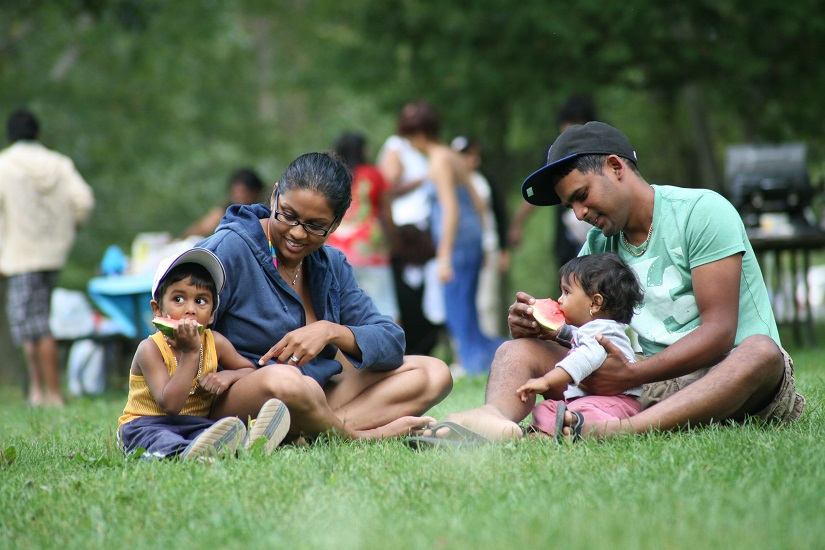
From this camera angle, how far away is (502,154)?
16562mm

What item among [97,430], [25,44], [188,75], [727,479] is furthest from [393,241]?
[188,75]

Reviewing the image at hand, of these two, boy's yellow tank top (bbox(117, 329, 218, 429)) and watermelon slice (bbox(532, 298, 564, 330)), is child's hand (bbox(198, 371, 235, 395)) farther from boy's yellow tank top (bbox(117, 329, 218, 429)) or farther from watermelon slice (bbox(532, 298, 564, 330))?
watermelon slice (bbox(532, 298, 564, 330))

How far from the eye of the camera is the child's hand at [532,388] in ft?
14.4

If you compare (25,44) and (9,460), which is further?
(25,44)

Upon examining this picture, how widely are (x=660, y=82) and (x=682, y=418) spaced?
9.21 meters

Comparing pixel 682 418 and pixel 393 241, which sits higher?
pixel 393 241

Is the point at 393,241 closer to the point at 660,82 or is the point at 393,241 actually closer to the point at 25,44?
the point at 660,82

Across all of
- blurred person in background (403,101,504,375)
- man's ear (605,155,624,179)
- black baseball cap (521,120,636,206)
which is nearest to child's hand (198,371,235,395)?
black baseball cap (521,120,636,206)

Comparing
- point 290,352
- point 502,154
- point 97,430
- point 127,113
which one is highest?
point 127,113

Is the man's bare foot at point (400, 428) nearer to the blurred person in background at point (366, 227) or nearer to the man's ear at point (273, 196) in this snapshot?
the man's ear at point (273, 196)

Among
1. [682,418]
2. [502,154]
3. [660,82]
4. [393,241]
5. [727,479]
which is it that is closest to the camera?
[727,479]

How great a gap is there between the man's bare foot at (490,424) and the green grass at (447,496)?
0.11 m

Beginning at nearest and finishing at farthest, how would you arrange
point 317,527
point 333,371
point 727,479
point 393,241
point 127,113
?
point 317,527, point 727,479, point 333,371, point 393,241, point 127,113

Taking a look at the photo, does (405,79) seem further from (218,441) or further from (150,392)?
(218,441)
